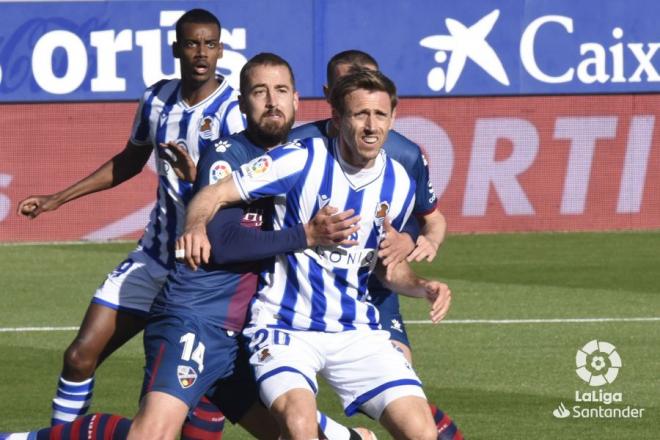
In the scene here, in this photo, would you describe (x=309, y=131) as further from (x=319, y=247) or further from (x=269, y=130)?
(x=319, y=247)

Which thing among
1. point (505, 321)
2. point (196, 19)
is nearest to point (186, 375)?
point (196, 19)

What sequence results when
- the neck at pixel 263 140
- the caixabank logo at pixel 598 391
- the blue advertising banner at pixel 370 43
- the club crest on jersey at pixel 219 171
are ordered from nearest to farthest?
the club crest on jersey at pixel 219 171
the neck at pixel 263 140
the caixabank logo at pixel 598 391
the blue advertising banner at pixel 370 43

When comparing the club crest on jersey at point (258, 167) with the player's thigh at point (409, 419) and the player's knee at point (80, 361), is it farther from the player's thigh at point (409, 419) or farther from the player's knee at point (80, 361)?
the player's knee at point (80, 361)

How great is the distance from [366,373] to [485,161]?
14051 mm

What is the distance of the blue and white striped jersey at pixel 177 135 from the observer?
853 centimetres

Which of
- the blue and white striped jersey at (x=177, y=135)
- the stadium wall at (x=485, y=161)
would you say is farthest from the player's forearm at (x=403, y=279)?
the stadium wall at (x=485, y=161)

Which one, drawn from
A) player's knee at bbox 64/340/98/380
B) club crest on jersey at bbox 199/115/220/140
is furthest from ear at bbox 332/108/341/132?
player's knee at bbox 64/340/98/380

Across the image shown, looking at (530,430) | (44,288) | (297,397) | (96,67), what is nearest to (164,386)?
(297,397)

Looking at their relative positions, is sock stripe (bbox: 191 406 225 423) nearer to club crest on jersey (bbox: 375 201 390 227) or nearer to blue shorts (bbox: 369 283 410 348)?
blue shorts (bbox: 369 283 410 348)

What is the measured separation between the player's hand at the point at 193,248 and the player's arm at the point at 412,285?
0.98m

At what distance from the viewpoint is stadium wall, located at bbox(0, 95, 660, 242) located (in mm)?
20266

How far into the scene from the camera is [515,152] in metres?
20.9

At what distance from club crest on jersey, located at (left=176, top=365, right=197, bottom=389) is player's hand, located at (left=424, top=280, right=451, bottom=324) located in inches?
42.4

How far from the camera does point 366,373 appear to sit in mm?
6973
